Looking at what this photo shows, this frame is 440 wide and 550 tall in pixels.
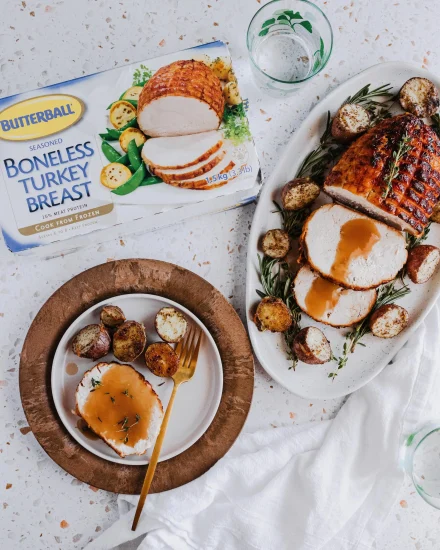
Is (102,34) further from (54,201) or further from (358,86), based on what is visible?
(358,86)

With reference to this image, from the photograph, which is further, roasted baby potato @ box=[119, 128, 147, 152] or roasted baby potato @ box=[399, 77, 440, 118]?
roasted baby potato @ box=[399, 77, 440, 118]

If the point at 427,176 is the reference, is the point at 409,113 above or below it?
above

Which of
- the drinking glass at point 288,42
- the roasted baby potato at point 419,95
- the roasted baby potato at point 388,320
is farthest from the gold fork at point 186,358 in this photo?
the roasted baby potato at point 419,95

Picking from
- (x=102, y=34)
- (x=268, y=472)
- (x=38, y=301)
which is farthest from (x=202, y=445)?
(x=102, y=34)

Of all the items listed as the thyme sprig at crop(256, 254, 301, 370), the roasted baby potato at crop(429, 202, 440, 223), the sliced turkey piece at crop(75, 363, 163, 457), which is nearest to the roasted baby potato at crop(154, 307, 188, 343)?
the sliced turkey piece at crop(75, 363, 163, 457)

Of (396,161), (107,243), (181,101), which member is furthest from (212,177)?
(396,161)

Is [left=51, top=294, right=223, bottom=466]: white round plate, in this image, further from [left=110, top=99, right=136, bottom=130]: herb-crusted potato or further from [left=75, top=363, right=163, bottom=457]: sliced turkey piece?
[left=110, top=99, right=136, bottom=130]: herb-crusted potato

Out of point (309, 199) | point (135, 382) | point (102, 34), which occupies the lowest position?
point (135, 382)
